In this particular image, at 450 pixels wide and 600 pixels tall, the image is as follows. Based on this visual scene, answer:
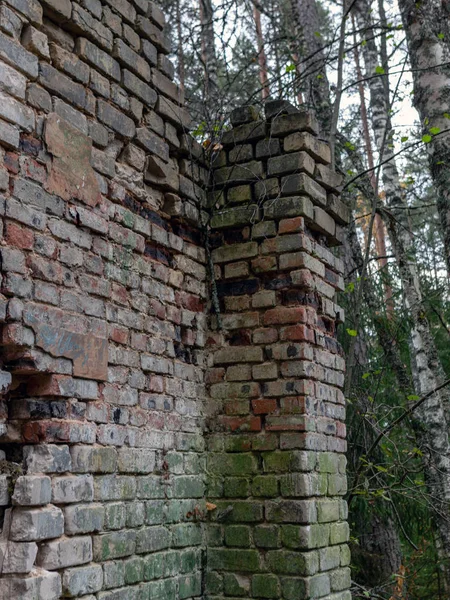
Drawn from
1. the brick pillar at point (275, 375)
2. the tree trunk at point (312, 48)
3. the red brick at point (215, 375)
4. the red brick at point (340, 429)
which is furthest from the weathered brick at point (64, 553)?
the tree trunk at point (312, 48)

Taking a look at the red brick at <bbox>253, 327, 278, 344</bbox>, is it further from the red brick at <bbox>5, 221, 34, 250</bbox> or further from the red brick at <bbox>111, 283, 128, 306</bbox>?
the red brick at <bbox>5, 221, 34, 250</bbox>

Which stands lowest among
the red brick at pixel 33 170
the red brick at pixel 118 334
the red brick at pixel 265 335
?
the red brick at pixel 118 334

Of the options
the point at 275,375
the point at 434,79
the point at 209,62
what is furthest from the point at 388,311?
the point at 209,62

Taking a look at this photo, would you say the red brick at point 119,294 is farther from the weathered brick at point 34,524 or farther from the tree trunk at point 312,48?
the tree trunk at point 312,48

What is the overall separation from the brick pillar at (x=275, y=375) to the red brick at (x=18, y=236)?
1500 mm

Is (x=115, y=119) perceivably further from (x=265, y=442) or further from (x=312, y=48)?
(x=312, y=48)

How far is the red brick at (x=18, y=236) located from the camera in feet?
8.39

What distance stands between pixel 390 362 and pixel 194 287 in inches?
135

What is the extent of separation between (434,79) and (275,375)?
10.0ft

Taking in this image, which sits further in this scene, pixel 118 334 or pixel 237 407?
pixel 237 407

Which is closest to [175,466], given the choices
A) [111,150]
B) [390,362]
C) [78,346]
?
[78,346]

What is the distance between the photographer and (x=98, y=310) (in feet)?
9.89

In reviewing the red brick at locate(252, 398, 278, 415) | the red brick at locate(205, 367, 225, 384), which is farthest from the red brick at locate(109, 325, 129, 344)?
the red brick at locate(252, 398, 278, 415)

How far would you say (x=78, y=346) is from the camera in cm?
282
